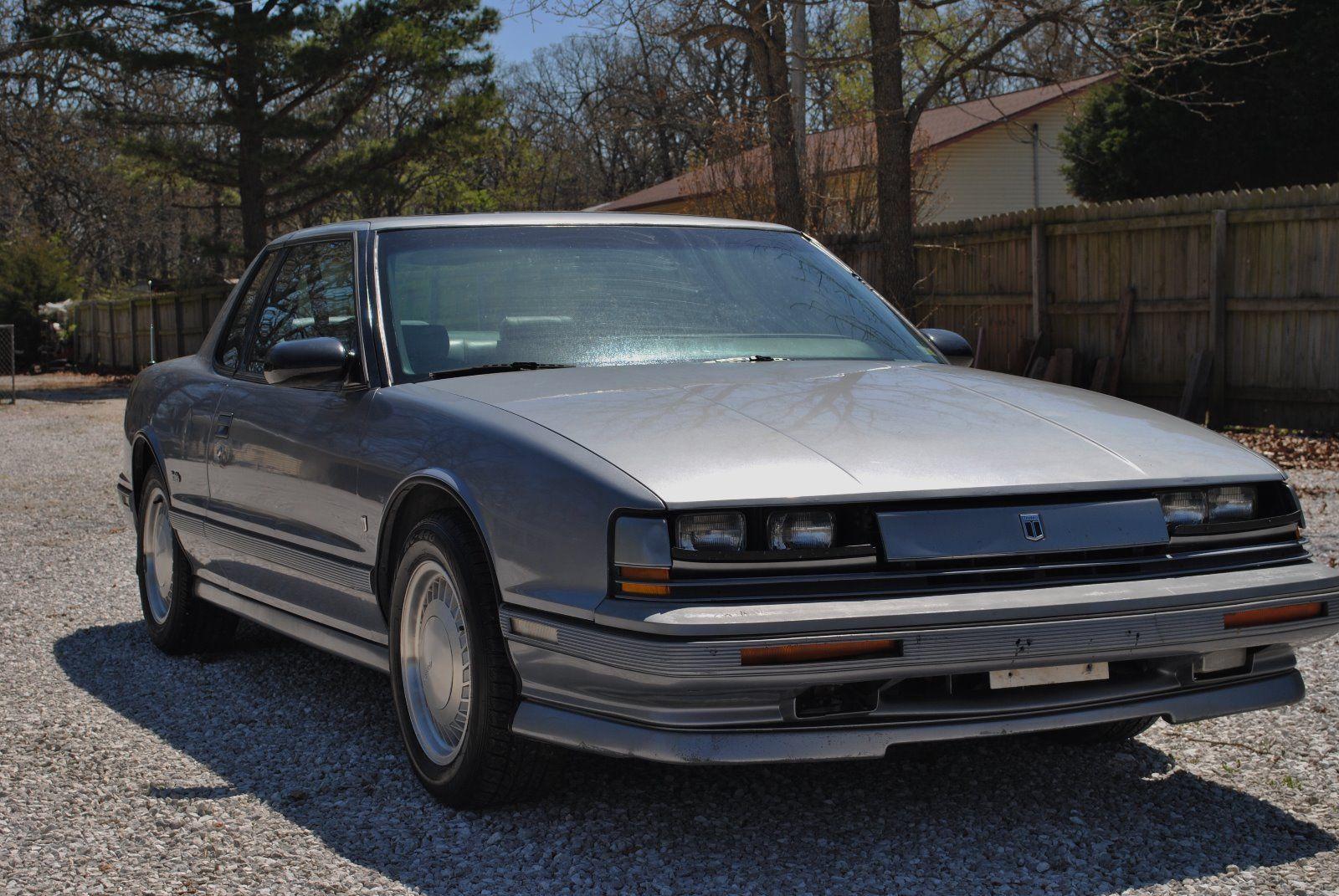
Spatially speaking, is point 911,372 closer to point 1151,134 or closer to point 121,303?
point 1151,134

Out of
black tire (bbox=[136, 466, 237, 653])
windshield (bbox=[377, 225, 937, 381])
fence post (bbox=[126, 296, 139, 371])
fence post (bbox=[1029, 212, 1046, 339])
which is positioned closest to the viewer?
windshield (bbox=[377, 225, 937, 381])

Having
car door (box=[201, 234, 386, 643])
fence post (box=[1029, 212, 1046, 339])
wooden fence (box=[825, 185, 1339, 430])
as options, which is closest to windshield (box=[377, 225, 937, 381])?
car door (box=[201, 234, 386, 643])

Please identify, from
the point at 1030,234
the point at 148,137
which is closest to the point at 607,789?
the point at 1030,234

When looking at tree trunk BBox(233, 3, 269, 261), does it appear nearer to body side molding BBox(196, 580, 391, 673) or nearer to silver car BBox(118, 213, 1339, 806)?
body side molding BBox(196, 580, 391, 673)

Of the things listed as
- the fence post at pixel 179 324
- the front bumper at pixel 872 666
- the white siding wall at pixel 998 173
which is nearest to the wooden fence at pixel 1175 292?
the front bumper at pixel 872 666

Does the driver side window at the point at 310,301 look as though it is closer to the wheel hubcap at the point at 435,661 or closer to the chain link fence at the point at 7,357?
the wheel hubcap at the point at 435,661

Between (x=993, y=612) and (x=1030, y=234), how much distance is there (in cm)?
1336

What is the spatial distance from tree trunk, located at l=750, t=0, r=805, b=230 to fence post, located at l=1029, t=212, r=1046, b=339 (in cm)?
251

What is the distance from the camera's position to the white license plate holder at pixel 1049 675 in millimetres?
3377

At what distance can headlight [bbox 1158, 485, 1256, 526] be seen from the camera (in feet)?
11.7

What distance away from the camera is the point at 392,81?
94.7ft

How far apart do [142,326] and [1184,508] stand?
113 feet

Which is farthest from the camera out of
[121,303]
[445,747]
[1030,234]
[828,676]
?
[121,303]

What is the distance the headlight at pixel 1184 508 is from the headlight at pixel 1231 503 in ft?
0.12
